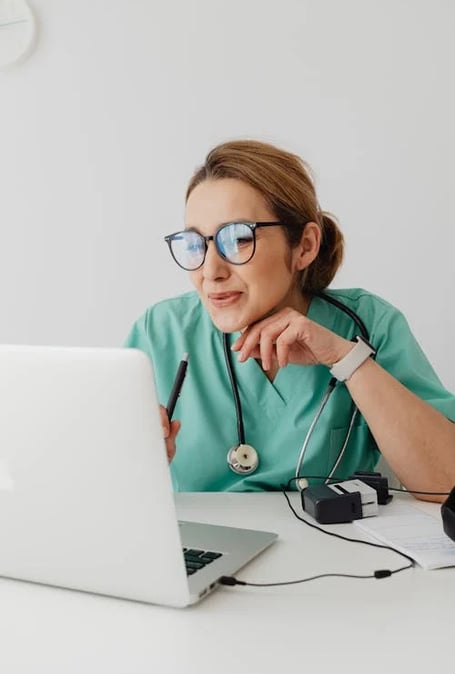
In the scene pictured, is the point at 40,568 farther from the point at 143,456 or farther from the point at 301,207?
the point at 301,207

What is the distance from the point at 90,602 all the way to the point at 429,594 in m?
0.36

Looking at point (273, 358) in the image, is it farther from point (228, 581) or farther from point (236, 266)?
point (228, 581)

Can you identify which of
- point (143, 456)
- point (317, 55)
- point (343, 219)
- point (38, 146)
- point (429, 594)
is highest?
point (317, 55)

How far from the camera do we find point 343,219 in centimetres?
219

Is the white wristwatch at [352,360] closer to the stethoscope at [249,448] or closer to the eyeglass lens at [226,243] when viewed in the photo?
the stethoscope at [249,448]

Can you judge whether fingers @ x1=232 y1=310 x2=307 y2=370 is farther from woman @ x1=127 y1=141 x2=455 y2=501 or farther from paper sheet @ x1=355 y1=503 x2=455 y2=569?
paper sheet @ x1=355 y1=503 x2=455 y2=569

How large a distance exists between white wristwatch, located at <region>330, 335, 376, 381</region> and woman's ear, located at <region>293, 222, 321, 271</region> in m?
0.26

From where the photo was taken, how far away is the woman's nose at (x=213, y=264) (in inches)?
53.1

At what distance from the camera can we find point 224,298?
1.39 m

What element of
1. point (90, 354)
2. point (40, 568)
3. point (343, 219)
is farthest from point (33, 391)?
point (343, 219)

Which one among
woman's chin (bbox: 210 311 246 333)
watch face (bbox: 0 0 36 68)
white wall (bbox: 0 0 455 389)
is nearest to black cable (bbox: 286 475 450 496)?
woman's chin (bbox: 210 311 246 333)

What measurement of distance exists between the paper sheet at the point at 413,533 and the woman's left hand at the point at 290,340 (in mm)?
270

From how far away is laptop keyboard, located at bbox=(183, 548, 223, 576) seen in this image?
2.81 feet

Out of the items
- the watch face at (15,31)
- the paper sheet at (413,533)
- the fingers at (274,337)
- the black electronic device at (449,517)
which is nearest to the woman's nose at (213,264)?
the fingers at (274,337)
